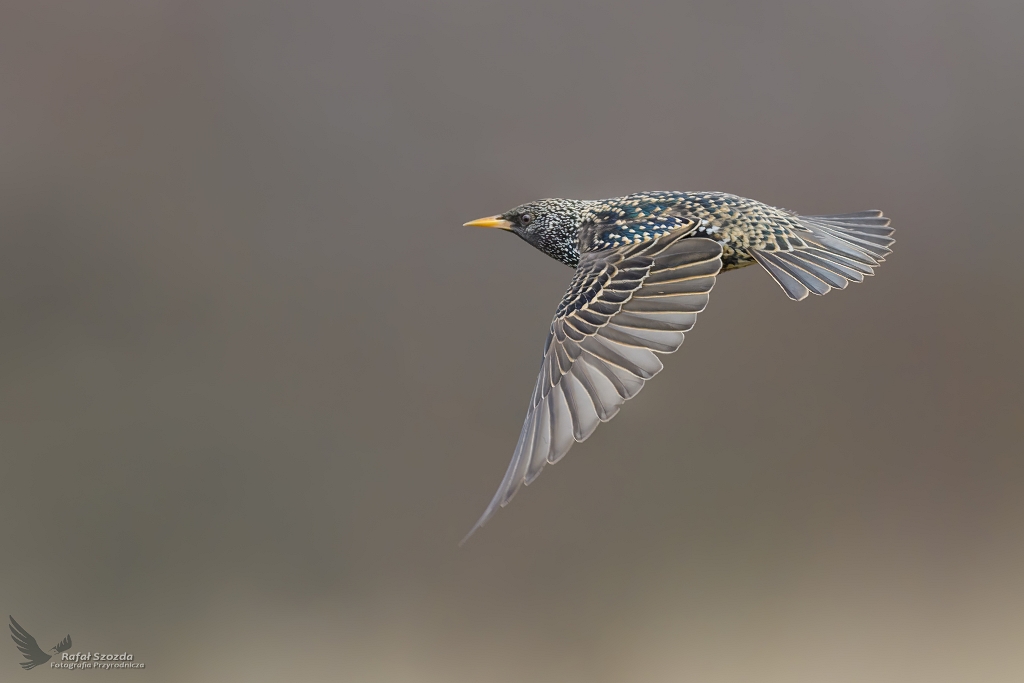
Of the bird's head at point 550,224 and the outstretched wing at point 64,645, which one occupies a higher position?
the bird's head at point 550,224

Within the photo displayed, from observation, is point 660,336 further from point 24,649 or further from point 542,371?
point 24,649

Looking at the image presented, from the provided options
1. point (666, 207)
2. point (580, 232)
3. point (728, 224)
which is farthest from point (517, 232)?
point (728, 224)

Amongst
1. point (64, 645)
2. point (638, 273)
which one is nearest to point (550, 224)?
point (638, 273)

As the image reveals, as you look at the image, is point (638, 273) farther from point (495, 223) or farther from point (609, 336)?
point (495, 223)

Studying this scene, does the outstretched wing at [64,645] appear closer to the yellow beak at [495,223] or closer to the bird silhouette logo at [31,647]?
the bird silhouette logo at [31,647]

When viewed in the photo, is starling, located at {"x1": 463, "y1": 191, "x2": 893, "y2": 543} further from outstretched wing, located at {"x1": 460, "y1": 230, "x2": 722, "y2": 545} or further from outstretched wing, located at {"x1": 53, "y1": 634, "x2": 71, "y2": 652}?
outstretched wing, located at {"x1": 53, "y1": 634, "x2": 71, "y2": 652}

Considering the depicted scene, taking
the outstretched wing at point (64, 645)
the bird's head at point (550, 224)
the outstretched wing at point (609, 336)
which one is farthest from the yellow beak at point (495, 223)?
the outstretched wing at point (64, 645)
